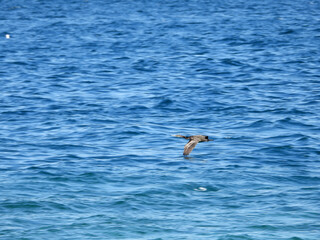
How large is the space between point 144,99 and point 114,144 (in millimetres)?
5648

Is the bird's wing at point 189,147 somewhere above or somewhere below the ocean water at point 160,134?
above

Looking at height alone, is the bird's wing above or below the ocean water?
above

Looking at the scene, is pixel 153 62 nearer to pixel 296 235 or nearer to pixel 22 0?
pixel 296 235

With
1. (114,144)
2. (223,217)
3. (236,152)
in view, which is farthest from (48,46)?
(223,217)

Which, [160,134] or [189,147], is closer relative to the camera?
[189,147]

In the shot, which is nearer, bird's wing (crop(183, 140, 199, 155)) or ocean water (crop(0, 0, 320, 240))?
ocean water (crop(0, 0, 320, 240))

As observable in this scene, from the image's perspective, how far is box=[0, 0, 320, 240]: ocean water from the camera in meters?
11.9

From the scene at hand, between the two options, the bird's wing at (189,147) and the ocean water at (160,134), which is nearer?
the ocean water at (160,134)

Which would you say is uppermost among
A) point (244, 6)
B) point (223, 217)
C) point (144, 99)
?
point (223, 217)

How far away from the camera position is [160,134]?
17.4 meters

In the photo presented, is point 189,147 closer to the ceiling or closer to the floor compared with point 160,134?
closer to the ceiling

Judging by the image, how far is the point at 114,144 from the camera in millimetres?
16609

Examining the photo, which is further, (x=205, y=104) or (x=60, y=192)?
(x=205, y=104)

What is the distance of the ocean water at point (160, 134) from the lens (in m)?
11.9
